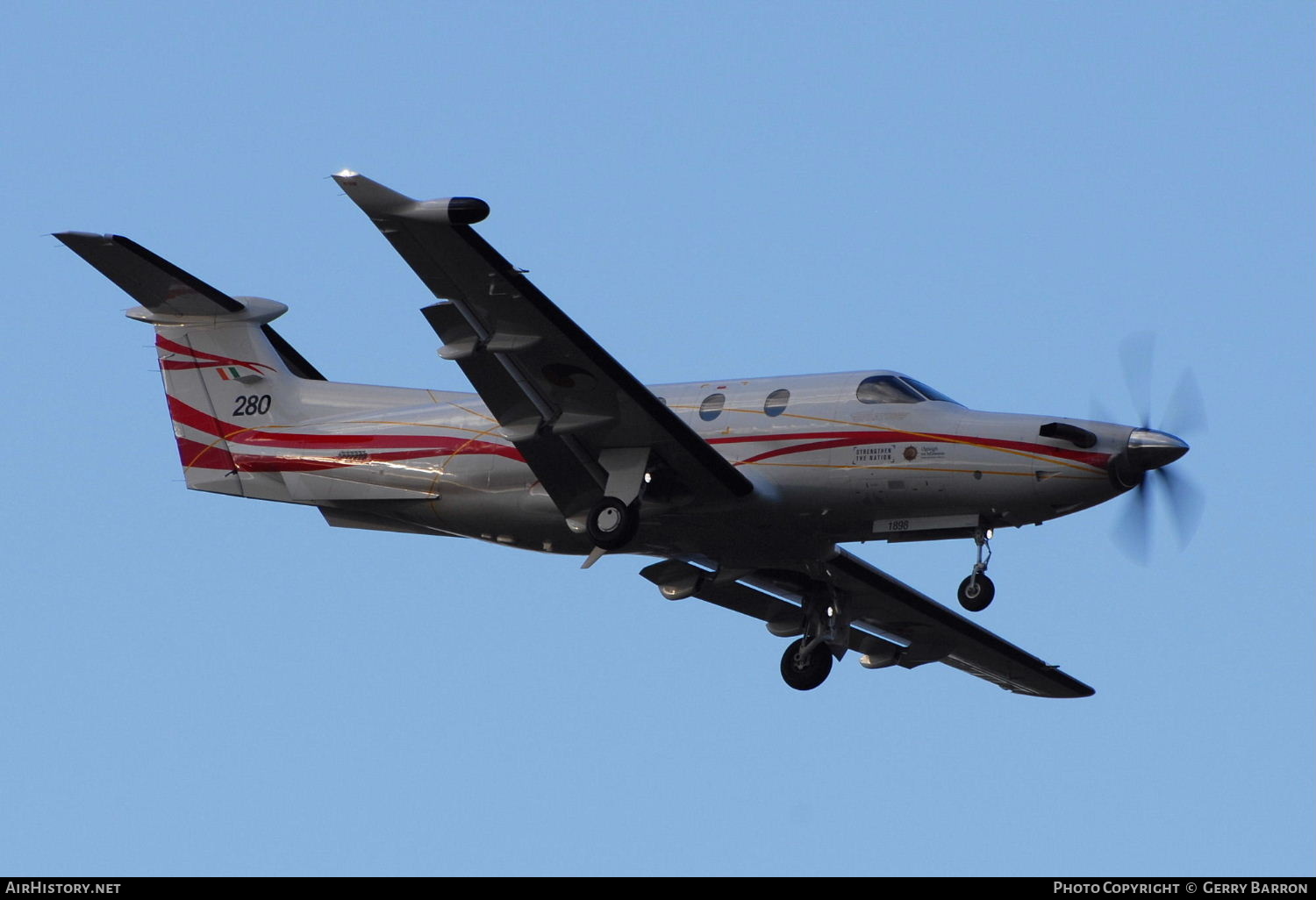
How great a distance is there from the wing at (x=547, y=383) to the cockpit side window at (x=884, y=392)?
1.93 meters

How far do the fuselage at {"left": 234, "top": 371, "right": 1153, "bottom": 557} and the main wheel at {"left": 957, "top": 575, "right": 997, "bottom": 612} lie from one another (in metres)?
0.82

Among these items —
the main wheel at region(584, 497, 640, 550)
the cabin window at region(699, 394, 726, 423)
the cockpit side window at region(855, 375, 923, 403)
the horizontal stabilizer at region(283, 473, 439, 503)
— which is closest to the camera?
the main wheel at region(584, 497, 640, 550)

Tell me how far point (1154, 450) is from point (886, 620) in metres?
7.17

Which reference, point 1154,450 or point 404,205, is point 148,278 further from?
point 1154,450

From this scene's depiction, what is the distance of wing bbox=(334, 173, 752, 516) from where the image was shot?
21.4 meters

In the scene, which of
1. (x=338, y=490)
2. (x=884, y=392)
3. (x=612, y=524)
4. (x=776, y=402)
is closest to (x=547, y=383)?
(x=612, y=524)

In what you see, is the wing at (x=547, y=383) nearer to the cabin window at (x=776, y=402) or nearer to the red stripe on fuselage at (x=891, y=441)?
the red stripe on fuselage at (x=891, y=441)

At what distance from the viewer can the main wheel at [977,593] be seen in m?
22.7
